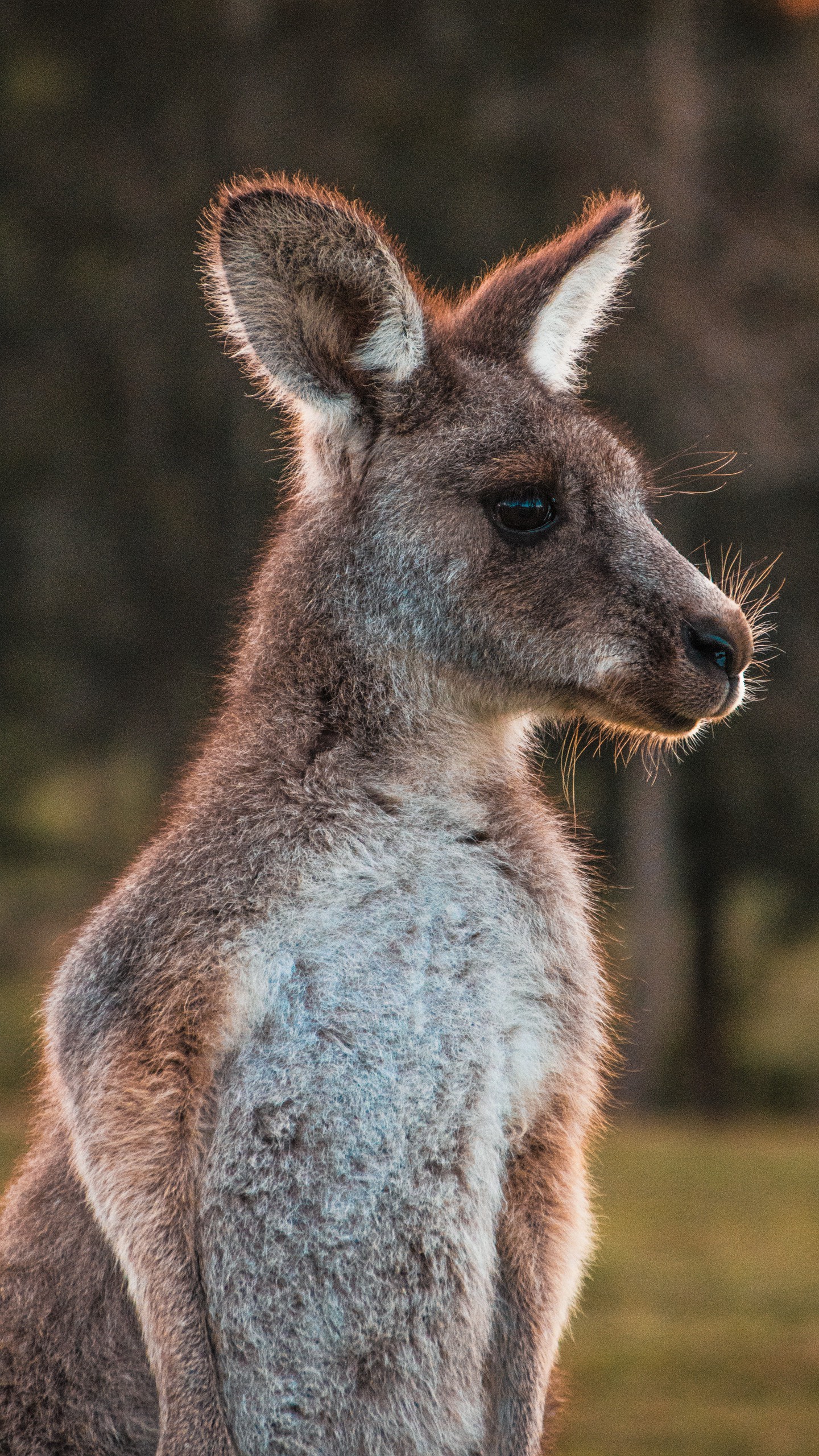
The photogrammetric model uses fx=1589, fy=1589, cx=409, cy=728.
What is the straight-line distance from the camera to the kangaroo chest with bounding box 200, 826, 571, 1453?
2990mm

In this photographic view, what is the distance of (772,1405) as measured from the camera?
7770 mm

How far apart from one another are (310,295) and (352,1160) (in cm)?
178

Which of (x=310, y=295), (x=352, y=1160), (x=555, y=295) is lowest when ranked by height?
(x=352, y=1160)

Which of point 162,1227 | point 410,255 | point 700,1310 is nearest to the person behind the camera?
point 162,1227

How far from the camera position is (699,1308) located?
29.9 feet

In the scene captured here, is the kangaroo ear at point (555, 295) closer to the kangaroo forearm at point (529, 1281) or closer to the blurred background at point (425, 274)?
the kangaroo forearm at point (529, 1281)

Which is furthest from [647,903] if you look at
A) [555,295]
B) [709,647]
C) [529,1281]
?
[529,1281]

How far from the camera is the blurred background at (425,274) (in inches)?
580

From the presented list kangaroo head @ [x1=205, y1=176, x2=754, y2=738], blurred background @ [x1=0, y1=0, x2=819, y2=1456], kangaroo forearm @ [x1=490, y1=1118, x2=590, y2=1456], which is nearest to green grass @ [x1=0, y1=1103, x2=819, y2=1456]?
blurred background @ [x1=0, y1=0, x2=819, y2=1456]

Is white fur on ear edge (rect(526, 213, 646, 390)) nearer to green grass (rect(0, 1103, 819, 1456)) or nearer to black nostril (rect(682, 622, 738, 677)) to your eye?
black nostril (rect(682, 622, 738, 677))

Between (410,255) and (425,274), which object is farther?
(410,255)

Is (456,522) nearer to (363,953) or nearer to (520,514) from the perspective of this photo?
(520,514)

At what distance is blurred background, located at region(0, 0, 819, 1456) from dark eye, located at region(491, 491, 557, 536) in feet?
32.5

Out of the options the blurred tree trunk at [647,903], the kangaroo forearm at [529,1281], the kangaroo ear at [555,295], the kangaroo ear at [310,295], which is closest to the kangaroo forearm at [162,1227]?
the kangaroo forearm at [529,1281]
